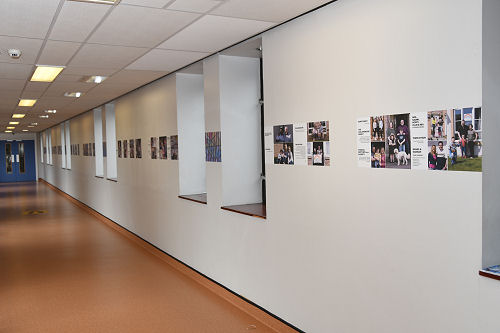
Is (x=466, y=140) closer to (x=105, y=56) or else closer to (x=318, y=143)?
(x=318, y=143)

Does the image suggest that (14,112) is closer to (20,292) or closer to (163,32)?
(20,292)

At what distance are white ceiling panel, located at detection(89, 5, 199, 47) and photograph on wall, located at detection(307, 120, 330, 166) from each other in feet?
4.46

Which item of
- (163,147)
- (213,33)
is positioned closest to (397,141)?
(213,33)

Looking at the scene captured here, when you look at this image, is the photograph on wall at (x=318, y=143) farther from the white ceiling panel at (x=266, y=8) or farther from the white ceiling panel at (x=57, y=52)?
the white ceiling panel at (x=57, y=52)

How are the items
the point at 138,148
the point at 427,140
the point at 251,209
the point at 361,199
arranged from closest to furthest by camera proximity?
the point at 427,140
the point at 361,199
the point at 251,209
the point at 138,148

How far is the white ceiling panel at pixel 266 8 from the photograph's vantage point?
353 cm

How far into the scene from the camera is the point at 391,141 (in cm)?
310

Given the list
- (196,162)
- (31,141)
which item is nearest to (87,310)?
(196,162)

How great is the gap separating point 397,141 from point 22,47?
3.76 m

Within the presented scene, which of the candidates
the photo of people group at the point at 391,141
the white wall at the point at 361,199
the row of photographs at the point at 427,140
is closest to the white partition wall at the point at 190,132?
the white wall at the point at 361,199

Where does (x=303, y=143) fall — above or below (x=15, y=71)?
below

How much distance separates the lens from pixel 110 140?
10.8 metres

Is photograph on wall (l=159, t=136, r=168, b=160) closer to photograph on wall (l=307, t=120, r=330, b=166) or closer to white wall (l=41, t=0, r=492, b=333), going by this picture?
white wall (l=41, t=0, r=492, b=333)

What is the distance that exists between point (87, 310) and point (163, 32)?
310 cm
